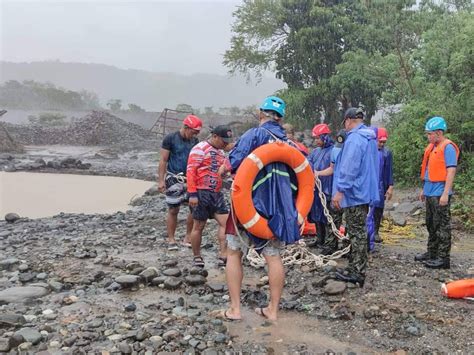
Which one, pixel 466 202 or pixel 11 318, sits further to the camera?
pixel 466 202

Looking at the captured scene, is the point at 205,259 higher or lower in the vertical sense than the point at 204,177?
lower

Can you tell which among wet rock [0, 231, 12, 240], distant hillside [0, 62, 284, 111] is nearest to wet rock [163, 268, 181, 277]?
wet rock [0, 231, 12, 240]

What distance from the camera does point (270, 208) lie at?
3.76 meters

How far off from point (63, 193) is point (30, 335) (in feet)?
32.0

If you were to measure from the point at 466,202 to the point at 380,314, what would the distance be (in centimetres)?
619

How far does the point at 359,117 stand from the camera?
477 cm

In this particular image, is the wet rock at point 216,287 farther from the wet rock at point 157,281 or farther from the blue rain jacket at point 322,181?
the blue rain jacket at point 322,181

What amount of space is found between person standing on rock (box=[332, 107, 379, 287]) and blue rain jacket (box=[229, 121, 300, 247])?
38.6 inches

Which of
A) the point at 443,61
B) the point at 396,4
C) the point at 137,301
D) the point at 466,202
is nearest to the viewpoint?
the point at 137,301

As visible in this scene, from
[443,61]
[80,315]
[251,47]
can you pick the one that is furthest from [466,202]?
[251,47]

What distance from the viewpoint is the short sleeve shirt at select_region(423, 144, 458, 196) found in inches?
203

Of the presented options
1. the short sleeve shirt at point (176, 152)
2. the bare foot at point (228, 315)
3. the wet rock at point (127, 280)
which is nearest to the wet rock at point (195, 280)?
the wet rock at point (127, 280)

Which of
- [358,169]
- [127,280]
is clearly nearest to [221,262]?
[127,280]

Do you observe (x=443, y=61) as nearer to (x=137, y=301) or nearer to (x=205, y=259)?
(x=205, y=259)
